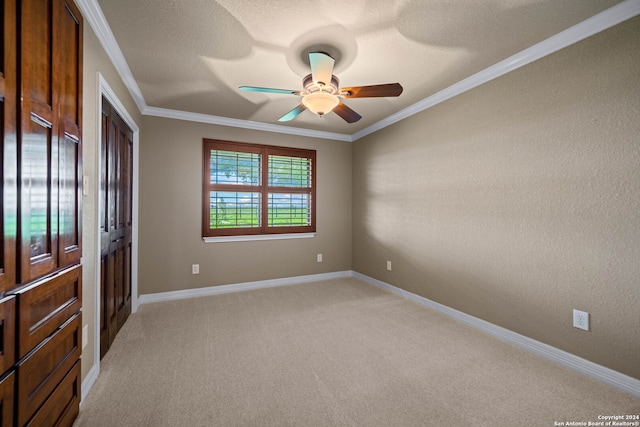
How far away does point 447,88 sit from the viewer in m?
2.91

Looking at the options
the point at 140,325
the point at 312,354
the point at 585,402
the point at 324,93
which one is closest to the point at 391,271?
the point at 312,354

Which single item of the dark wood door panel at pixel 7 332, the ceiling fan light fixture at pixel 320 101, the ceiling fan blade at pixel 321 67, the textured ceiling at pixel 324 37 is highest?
the textured ceiling at pixel 324 37

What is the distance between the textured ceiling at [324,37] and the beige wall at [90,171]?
0.93ft

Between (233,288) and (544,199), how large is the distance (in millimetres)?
3682

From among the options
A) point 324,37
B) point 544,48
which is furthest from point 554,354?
point 324,37

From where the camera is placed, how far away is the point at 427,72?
2.58 metres

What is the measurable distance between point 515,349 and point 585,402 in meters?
0.63

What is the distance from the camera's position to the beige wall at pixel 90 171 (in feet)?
5.69

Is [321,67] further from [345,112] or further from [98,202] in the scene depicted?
[98,202]

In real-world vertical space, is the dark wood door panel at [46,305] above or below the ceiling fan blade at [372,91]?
below

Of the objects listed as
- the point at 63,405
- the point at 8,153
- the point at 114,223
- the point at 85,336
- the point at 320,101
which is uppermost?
the point at 320,101

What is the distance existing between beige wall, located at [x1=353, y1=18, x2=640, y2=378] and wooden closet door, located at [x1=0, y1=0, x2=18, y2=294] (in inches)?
124

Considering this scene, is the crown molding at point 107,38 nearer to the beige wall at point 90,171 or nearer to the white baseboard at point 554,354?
the beige wall at point 90,171

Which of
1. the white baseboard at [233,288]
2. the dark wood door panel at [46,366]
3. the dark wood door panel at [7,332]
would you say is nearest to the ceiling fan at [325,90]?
the dark wood door panel at [7,332]
